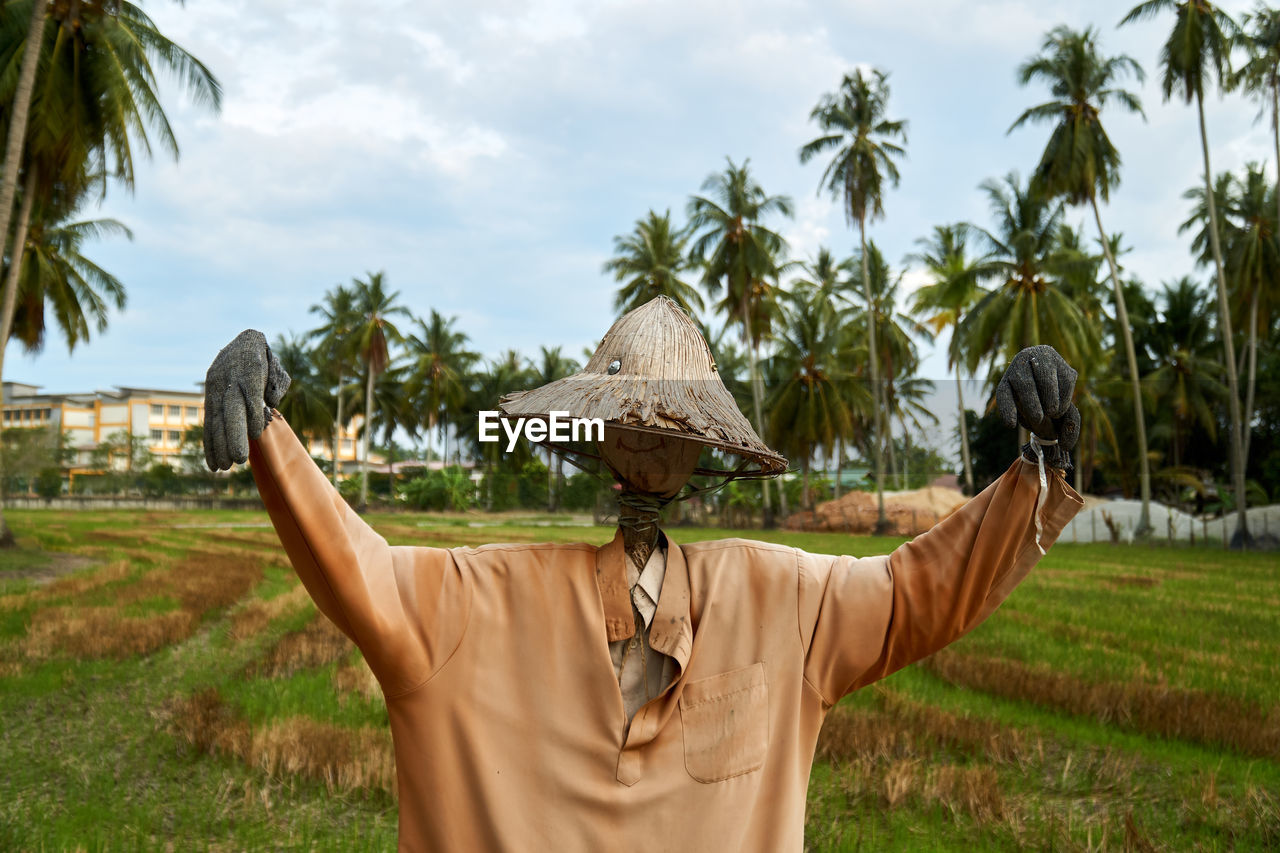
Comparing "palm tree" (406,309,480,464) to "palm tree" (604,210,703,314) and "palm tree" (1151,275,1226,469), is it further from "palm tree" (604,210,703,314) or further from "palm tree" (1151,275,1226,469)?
"palm tree" (1151,275,1226,469)

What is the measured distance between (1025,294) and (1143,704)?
1891cm

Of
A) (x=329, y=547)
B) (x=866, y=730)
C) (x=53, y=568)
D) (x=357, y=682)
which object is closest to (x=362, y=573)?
(x=329, y=547)

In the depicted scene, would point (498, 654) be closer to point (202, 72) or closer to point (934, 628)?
point (934, 628)

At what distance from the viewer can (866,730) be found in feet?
14.3

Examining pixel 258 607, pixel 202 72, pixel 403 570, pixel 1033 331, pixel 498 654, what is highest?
pixel 202 72

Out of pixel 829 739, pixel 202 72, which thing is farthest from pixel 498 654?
pixel 202 72

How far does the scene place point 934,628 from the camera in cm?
154

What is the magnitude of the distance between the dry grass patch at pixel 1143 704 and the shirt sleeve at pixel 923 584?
139 inches

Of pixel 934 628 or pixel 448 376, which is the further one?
pixel 448 376

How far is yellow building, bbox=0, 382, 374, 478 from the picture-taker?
29.0 metres

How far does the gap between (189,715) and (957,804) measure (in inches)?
154

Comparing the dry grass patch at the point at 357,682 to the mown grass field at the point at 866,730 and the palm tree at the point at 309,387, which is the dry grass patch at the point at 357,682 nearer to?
the mown grass field at the point at 866,730

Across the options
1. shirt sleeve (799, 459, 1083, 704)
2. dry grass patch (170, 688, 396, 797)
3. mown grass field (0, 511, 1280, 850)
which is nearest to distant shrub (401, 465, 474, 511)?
mown grass field (0, 511, 1280, 850)

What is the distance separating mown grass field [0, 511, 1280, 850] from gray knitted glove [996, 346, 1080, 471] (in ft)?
4.72
